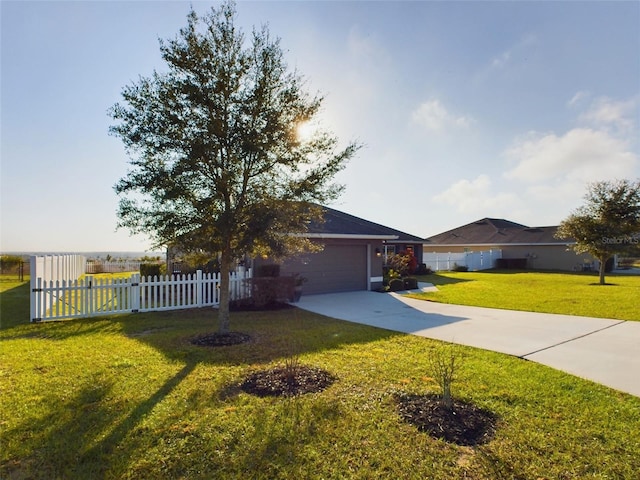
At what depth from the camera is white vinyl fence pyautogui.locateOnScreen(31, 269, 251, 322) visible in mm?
9172

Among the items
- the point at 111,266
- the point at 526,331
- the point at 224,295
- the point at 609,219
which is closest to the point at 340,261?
the point at 526,331

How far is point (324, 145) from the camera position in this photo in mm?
7137

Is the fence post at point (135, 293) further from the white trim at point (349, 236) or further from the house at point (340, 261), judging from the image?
the white trim at point (349, 236)

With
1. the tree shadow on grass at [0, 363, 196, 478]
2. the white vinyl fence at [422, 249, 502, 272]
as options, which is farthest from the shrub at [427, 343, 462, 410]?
the white vinyl fence at [422, 249, 502, 272]

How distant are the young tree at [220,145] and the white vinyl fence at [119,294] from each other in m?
4.06

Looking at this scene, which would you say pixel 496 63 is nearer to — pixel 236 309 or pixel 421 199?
pixel 421 199

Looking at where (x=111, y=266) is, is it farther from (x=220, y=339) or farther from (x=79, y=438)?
(x=79, y=438)

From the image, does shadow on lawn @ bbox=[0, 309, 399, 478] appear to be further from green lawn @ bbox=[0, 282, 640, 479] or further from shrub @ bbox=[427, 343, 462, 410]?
shrub @ bbox=[427, 343, 462, 410]

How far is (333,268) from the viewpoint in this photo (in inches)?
584

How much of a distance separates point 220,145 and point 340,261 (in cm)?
918

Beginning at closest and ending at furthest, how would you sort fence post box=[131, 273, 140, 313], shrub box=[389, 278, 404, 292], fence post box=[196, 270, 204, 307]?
fence post box=[131, 273, 140, 313] < fence post box=[196, 270, 204, 307] < shrub box=[389, 278, 404, 292]

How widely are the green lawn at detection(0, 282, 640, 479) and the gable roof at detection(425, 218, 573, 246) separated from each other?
27.9 m

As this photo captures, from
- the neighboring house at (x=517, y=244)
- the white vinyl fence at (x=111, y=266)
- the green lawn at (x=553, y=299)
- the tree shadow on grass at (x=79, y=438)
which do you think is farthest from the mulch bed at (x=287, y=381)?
the white vinyl fence at (x=111, y=266)

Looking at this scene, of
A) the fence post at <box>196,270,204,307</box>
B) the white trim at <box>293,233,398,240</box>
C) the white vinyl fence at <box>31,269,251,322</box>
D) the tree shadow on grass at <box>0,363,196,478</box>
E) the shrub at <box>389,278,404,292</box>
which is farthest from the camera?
the shrub at <box>389,278,404,292</box>
